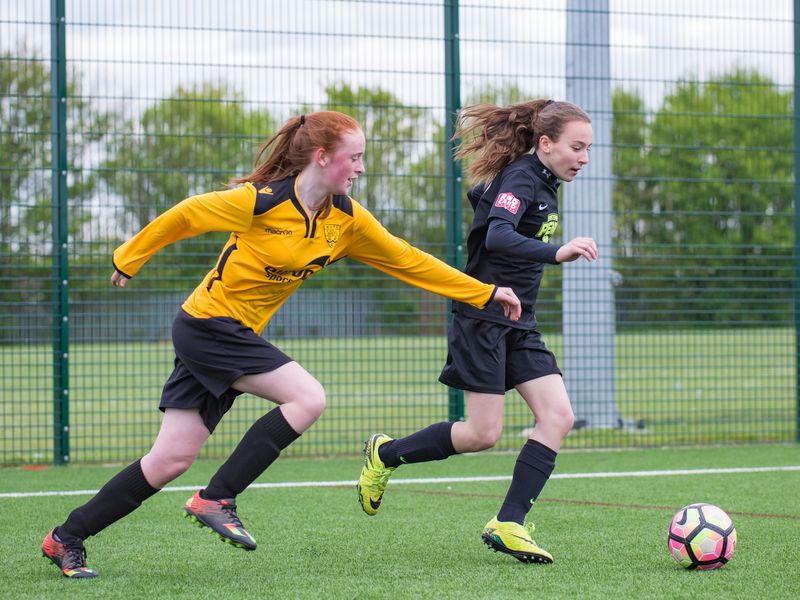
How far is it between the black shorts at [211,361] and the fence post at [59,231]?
403 centimetres

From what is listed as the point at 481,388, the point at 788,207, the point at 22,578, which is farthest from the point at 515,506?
the point at 788,207

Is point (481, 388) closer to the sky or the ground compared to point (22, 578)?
closer to the sky

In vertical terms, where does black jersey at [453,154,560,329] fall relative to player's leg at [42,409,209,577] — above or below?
above

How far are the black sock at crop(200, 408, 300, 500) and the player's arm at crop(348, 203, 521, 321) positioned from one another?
76cm

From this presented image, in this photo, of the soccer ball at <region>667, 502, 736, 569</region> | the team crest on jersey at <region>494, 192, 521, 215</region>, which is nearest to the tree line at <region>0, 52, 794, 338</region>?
the team crest on jersey at <region>494, 192, 521, 215</region>

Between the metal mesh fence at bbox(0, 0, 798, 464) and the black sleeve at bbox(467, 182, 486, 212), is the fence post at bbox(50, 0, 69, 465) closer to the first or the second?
the metal mesh fence at bbox(0, 0, 798, 464)

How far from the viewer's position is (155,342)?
912cm

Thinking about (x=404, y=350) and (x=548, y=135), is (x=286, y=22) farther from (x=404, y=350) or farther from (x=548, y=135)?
(x=548, y=135)

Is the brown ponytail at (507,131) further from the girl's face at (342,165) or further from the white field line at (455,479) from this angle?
the white field line at (455,479)

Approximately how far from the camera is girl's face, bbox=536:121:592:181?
458cm

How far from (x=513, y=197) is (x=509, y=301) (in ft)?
1.41

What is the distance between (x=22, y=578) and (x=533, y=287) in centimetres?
232

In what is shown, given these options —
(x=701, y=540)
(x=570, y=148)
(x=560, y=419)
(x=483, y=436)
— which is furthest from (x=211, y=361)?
(x=701, y=540)

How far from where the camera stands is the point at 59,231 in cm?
776
